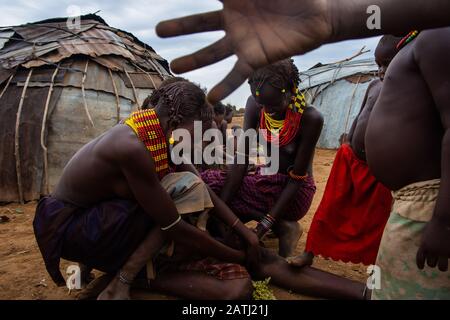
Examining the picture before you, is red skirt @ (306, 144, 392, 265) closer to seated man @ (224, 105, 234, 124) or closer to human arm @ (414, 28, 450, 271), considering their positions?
human arm @ (414, 28, 450, 271)

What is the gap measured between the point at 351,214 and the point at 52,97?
4.90 meters

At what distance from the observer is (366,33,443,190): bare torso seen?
1.43 m

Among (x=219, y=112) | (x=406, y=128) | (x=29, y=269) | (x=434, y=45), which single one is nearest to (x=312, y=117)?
(x=406, y=128)

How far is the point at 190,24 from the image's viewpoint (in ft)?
3.70

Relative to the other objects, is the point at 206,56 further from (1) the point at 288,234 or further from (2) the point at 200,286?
(1) the point at 288,234

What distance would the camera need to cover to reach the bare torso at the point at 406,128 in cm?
143

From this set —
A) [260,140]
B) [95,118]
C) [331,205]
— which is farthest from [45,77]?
[331,205]

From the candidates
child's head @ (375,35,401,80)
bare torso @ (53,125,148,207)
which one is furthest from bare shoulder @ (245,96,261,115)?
bare torso @ (53,125,148,207)

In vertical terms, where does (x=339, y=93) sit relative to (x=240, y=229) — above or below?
above

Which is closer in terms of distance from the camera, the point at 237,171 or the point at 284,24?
the point at 284,24

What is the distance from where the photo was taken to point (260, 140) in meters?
3.06

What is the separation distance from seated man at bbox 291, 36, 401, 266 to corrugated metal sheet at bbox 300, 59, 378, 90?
30.9 feet

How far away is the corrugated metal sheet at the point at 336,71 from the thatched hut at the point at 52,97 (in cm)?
673
